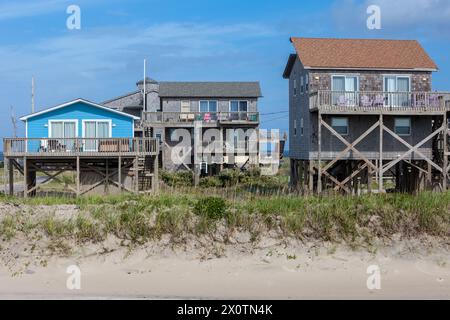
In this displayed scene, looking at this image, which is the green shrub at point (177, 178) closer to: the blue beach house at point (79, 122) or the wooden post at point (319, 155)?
the blue beach house at point (79, 122)

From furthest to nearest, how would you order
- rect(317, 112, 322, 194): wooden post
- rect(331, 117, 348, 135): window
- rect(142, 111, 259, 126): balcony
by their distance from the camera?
rect(142, 111, 259, 126): balcony < rect(331, 117, 348, 135): window < rect(317, 112, 322, 194): wooden post

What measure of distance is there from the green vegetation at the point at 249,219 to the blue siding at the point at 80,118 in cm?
1519

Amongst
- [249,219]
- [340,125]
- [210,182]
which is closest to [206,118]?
[210,182]

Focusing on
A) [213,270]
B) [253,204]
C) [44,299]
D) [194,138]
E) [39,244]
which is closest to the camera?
[44,299]

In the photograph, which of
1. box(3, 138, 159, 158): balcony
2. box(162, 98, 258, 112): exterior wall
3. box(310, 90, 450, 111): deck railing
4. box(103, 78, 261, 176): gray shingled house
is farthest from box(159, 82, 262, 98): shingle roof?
box(3, 138, 159, 158): balcony

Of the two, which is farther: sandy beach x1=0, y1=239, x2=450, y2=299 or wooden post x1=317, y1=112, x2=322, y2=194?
wooden post x1=317, y1=112, x2=322, y2=194

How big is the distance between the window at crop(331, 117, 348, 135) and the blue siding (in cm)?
1130

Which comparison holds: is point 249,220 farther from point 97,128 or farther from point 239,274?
point 97,128

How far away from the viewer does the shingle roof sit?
169 feet

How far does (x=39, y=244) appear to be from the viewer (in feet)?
58.4

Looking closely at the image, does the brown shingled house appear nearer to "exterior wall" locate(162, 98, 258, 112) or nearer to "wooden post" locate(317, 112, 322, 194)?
"wooden post" locate(317, 112, 322, 194)
